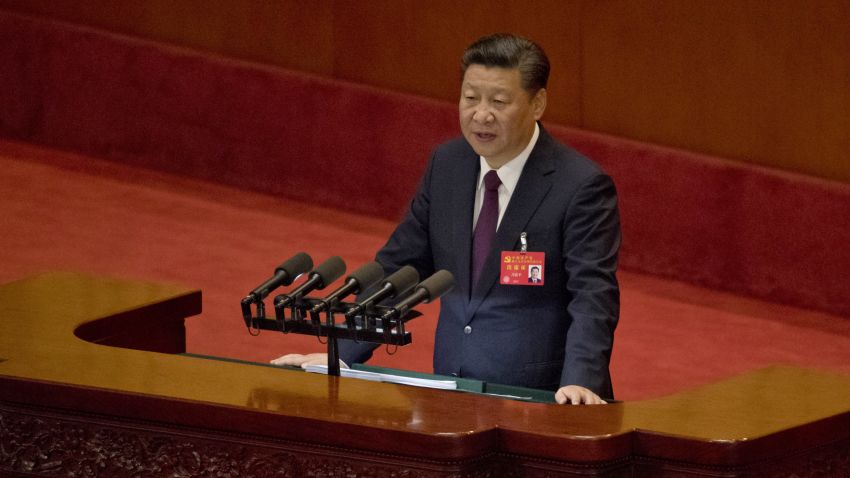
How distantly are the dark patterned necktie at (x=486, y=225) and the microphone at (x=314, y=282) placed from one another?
490mm

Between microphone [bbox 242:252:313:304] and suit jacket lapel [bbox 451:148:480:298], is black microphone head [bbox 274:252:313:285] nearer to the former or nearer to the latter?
microphone [bbox 242:252:313:304]

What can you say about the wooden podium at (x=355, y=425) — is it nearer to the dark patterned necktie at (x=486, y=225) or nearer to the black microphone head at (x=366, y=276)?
the black microphone head at (x=366, y=276)

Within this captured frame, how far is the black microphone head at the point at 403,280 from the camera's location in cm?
329

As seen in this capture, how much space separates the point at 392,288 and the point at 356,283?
8 cm

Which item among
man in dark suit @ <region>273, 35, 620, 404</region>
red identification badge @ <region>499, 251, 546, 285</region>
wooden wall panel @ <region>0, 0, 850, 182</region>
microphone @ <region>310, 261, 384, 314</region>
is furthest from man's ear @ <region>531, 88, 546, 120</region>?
wooden wall panel @ <region>0, 0, 850, 182</region>

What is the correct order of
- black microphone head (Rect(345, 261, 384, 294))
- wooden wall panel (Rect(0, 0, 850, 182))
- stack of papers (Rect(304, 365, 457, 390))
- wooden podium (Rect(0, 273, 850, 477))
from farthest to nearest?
1. wooden wall panel (Rect(0, 0, 850, 182))
2. stack of papers (Rect(304, 365, 457, 390))
3. black microphone head (Rect(345, 261, 384, 294))
4. wooden podium (Rect(0, 273, 850, 477))

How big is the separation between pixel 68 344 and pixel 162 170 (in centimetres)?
472

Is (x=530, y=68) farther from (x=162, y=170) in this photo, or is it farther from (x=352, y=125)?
(x=162, y=170)

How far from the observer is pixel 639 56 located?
6.74 metres

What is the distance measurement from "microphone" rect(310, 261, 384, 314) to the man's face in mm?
480

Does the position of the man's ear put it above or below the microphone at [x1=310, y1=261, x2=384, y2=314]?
above

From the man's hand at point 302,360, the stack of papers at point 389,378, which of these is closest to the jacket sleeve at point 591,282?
the stack of papers at point 389,378

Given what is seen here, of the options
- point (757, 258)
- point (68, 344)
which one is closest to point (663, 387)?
point (757, 258)

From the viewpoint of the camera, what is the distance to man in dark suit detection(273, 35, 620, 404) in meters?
3.65
